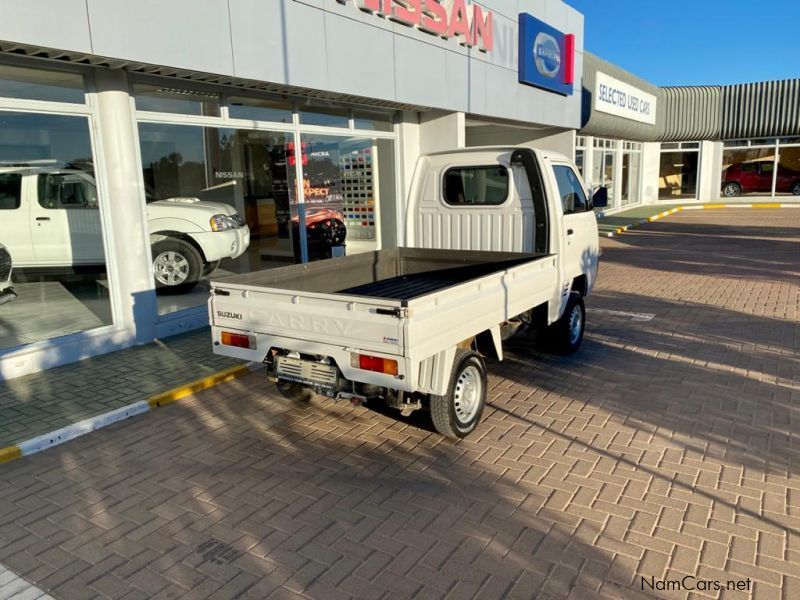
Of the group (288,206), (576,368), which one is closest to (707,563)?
(576,368)


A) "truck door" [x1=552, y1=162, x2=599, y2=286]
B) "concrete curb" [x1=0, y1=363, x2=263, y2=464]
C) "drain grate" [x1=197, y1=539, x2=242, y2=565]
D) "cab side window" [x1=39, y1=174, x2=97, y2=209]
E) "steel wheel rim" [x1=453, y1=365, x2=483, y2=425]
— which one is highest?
"cab side window" [x1=39, y1=174, x2=97, y2=209]

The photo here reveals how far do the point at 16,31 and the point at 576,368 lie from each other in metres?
5.79

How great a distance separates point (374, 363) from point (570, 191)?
3.58m

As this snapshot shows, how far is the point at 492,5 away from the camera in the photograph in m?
11.6

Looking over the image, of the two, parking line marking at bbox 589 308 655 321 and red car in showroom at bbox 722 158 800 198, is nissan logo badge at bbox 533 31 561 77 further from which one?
red car in showroom at bbox 722 158 800 198

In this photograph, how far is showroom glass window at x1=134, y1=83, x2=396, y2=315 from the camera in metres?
7.50

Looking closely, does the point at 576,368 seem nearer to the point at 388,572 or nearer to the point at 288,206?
the point at 388,572

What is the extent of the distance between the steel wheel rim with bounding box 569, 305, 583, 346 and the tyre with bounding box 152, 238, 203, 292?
16.2ft

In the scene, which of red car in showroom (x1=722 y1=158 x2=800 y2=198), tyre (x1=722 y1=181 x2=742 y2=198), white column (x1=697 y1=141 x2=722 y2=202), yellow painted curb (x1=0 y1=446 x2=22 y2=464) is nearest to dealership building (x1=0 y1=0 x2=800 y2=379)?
yellow painted curb (x1=0 y1=446 x2=22 y2=464)

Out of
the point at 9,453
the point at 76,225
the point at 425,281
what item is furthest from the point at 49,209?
the point at 425,281

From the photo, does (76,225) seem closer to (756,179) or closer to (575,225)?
(575,225)

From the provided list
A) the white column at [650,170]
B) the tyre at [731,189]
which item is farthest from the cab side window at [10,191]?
the tyre at [731,189]

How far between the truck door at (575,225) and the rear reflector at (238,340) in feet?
10.5

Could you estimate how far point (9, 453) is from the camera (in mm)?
4316
